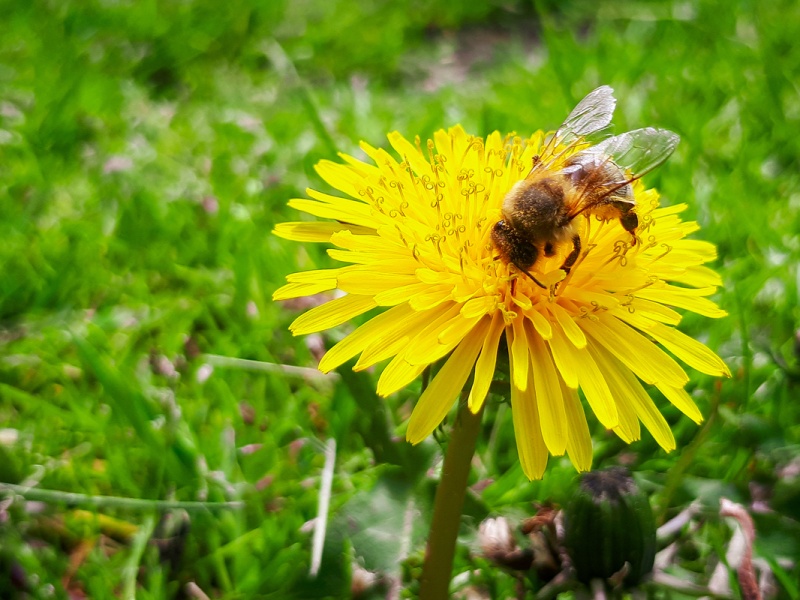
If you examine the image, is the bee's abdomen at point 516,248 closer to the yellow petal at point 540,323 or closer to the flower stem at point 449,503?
the yellow petal at point 540,323

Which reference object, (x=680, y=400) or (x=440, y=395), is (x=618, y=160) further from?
(x=440, y=395)

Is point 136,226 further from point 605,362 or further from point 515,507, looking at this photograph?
point 605,362

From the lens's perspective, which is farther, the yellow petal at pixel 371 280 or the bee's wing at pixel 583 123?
the bee's wing at pixel 583 123

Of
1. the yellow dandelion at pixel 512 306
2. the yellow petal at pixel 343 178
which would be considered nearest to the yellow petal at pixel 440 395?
the yellow dandelion at pixel 512 306

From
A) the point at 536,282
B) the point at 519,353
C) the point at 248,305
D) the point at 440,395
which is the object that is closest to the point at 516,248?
the point at 536,282

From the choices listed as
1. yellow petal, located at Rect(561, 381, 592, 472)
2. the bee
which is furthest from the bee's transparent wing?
yellow petal, located at Rect(561, 381, 592, 472)

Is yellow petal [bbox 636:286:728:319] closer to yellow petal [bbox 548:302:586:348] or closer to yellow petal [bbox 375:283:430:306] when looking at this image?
yellow petal [bbox 548:302:586:348]
